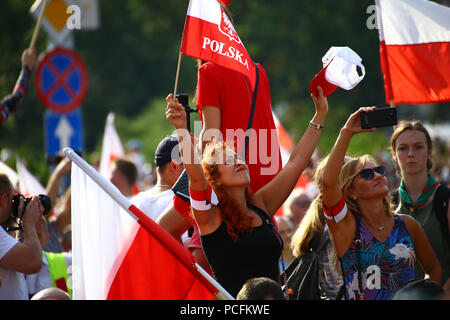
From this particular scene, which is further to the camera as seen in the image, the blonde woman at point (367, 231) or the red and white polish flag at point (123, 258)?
the blonde woman at point (367, 231)

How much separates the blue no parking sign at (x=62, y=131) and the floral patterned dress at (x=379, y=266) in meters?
6.50

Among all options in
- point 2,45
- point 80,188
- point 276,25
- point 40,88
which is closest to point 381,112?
point 80,188

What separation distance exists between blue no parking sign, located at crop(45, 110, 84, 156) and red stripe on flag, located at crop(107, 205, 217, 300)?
6.72 metres

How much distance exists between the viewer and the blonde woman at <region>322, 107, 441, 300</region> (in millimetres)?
4820

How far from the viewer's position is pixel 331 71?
16.0ft

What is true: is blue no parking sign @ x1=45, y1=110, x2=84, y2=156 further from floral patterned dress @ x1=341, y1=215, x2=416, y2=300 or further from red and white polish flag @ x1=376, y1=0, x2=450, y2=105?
floral patterned dress @ x1=341, y1=215, x2=416, y2=300

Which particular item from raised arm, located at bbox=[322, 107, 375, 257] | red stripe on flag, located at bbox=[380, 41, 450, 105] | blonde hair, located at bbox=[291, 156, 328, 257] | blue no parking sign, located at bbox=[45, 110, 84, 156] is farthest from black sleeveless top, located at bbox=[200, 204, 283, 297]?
blue no parking sign, located at bbox=[45, 110, 84, 156]

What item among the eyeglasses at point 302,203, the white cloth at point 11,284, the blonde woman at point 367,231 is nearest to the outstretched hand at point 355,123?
the blonde woman at point 367,231

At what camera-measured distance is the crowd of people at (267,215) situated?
14.9 ft

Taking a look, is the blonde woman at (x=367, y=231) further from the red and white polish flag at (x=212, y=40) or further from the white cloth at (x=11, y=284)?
the white cloth at (x=11, y=284)

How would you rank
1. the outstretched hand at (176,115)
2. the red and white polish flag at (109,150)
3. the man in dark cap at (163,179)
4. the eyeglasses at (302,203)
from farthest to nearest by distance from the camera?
1. the red and white polish flag at (109,150)
2. the eyeglasses at (302,203)
3. the man in dark cap at (163,179)
4. the outstretched hand at (176,115)

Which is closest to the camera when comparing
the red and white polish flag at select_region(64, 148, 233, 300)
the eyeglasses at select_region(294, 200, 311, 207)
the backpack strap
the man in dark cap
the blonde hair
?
the red and white polish flag at select_region(64, 148, 233, 300)

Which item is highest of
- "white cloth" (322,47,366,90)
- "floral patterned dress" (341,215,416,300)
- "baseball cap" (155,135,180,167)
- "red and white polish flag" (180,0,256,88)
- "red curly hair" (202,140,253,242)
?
"red and white polish flag" (180,0,256,88)

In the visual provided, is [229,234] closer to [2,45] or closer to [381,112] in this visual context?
[381,112]
